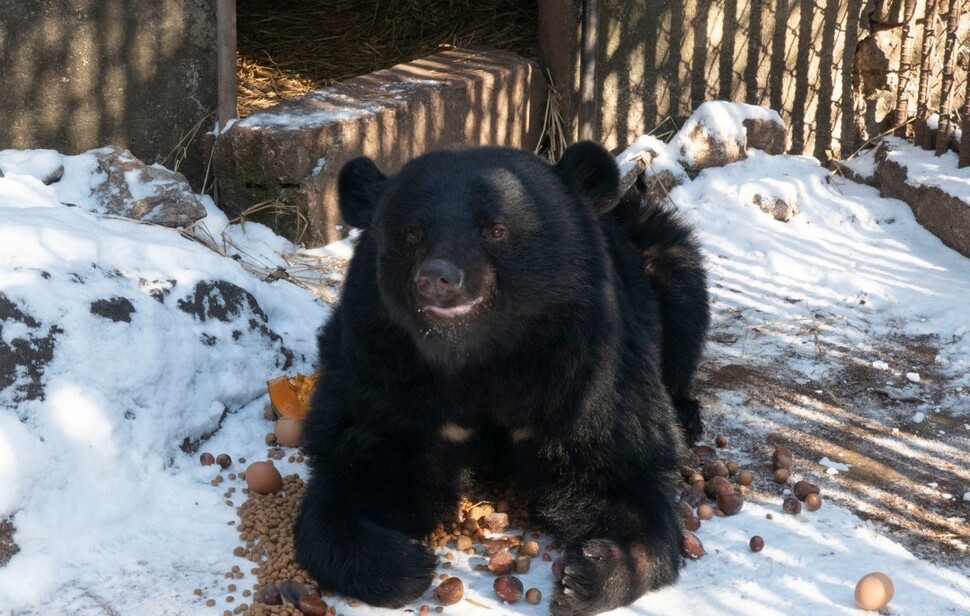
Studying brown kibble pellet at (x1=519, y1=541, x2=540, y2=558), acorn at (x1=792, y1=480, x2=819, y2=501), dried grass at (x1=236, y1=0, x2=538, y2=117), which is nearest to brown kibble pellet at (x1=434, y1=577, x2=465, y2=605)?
brown kibble pellet at (x1=519, y1=541, x2=540, y2=558)

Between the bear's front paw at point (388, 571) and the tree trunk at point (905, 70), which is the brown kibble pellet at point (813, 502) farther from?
the tree trunk at point (905, 70)

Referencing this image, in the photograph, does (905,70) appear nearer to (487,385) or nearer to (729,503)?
(729,503)

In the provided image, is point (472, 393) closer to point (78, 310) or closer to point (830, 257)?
point (78, 310)

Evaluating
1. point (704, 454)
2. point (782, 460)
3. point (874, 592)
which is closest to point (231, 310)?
point (704, 454)

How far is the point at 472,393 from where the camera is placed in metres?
3.45

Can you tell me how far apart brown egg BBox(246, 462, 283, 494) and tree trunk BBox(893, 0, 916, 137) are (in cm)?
524

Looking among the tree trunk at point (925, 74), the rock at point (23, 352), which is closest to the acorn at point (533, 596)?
the rock at point (23, 352)

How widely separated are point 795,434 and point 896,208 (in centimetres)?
282

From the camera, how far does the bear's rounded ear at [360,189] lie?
3643 millimetres

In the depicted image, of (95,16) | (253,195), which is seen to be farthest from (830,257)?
(95,16)

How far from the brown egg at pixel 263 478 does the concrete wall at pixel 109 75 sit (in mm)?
2929

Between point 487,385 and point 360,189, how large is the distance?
0.79m

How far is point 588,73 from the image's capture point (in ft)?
23.3

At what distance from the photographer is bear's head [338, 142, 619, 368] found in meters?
3.20
